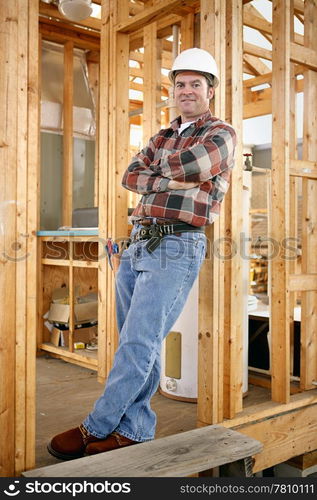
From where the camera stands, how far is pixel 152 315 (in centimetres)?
203

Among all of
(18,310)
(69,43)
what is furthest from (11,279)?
(69,43)

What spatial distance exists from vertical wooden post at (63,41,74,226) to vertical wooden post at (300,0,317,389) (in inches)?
80.5

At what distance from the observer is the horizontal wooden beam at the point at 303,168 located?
292 cm

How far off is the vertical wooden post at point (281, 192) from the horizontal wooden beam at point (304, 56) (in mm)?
111

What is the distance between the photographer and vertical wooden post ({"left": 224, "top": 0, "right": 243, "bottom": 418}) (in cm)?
248

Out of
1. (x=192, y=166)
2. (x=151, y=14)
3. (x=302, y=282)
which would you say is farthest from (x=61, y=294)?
(x=192, y=166)

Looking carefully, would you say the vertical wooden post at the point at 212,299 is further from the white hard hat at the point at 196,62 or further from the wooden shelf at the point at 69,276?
the wooden shelf at the point at 69,276

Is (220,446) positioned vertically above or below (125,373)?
below

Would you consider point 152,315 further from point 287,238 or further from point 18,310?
point 287,238

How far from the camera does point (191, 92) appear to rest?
2.20 metres

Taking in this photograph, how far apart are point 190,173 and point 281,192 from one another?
986mm

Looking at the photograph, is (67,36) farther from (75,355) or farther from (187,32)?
(75,355)

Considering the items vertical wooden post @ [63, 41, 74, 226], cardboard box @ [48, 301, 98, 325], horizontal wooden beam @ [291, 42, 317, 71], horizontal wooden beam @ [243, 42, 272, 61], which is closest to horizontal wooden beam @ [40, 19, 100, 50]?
vertical wooden post @ [63, 41, 74, 226]

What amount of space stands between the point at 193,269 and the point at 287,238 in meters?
0.89
